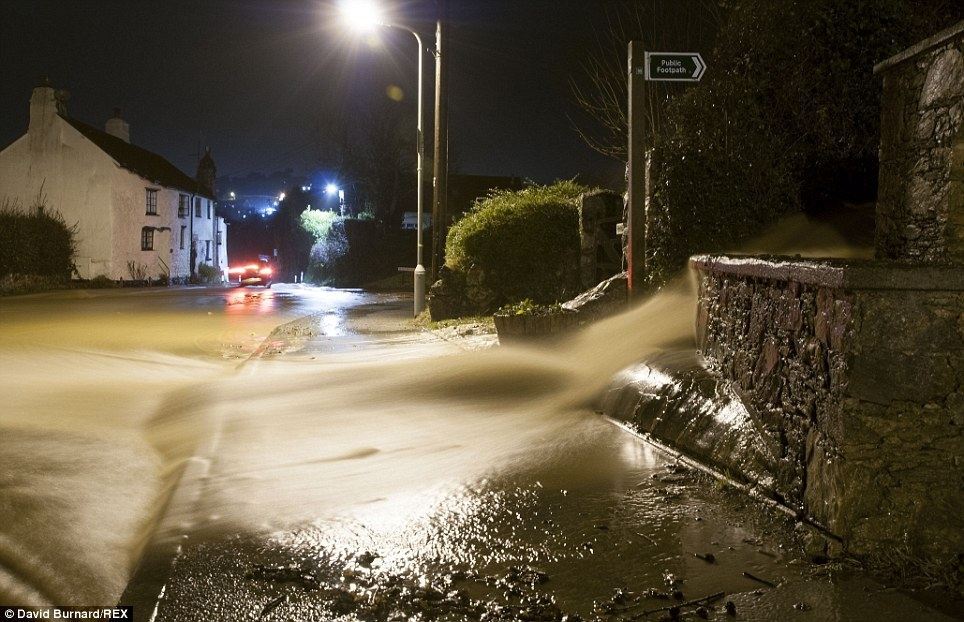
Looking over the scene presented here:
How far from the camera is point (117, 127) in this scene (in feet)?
202

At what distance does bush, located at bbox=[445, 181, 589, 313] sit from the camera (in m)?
16.3

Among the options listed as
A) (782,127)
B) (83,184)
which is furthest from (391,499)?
(83,184)

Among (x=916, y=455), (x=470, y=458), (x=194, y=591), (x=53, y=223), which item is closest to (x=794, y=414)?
(x=916, y=455)

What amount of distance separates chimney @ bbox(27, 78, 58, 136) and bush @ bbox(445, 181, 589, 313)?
1585 inches

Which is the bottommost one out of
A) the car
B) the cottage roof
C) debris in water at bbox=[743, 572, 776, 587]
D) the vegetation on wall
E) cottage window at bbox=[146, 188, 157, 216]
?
debris in water at bbox=[743, 572, 776, 587]

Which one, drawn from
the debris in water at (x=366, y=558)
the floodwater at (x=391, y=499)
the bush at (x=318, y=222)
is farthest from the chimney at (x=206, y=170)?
the debris in water at (x=366, y=558)

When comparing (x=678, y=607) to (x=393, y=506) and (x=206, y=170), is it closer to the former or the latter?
(x=393, y=506)

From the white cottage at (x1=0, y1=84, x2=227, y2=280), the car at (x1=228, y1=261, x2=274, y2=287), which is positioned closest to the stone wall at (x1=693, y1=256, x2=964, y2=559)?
the car at (x1=228, y1=261, x2=274, y2=287)

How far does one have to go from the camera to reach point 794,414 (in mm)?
5113

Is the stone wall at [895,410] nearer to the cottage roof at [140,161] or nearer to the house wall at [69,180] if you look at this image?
the house wall at [69,180]

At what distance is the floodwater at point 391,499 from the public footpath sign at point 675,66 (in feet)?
8.33

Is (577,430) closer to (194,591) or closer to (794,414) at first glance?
(794,414)

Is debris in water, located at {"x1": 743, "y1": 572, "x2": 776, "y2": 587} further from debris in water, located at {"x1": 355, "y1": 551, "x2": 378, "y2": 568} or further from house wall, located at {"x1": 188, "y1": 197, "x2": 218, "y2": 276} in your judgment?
house wall, located at {"x1": 188, "y1": 197, "x2": 218, "y2": 276}

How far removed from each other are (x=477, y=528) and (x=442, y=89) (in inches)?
646
